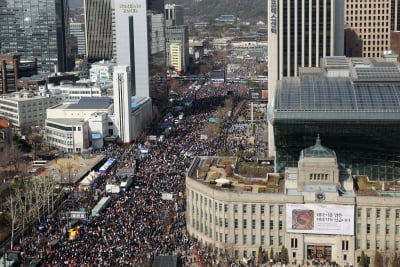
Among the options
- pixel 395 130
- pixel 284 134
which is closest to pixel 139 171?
pixel 284 134

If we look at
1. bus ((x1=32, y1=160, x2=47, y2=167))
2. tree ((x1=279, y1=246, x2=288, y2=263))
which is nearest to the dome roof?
tree ((x1=279, y1=246, x2=288, y2=263))

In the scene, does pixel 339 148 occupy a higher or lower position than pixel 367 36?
lower

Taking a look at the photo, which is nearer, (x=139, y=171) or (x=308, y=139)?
(x=308, y=139)

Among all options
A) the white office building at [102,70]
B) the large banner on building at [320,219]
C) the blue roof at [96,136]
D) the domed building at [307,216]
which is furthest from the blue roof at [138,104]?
the large banner on building at [320,219]

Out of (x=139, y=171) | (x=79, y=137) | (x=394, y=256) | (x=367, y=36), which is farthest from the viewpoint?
(x=367, y=36)

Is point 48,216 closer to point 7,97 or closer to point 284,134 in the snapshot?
point 284,134

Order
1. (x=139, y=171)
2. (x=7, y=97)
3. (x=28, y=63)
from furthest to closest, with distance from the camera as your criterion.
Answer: (x=28, y=63), (x=7, y=97), (x=139, y=171)

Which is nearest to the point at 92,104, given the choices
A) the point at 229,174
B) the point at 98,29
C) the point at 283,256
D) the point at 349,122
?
the point at 229,174

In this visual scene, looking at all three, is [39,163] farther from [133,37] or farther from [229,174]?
[133,37]

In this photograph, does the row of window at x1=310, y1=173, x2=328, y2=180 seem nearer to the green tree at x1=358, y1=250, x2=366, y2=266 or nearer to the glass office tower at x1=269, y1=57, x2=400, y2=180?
the green tree at x1=358, y1=250, x2=366, y2=266
